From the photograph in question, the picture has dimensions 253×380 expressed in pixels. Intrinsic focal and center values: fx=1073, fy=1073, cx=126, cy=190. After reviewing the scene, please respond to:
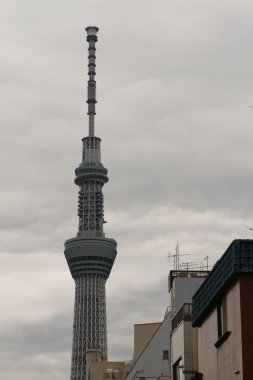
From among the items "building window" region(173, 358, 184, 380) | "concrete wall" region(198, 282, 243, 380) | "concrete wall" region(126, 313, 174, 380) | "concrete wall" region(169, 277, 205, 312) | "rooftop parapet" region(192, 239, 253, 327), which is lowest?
"concrete wall" region(198, 282, 243, 380)

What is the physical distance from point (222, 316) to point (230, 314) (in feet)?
4.89

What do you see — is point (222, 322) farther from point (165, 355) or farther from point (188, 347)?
point (165, 355)

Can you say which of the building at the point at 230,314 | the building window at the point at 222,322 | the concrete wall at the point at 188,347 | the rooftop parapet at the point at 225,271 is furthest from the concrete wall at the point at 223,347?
the concrete wall at the point at 188,347

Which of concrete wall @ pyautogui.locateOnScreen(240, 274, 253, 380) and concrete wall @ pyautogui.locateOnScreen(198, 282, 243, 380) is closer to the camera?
concrete wall @ pyautogui.locateOnScreen(240, 274, 253, 380)

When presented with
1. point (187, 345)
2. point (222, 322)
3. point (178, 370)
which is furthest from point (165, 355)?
point (222, 322)

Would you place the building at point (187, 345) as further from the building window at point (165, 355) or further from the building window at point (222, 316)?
the building window at point (165, 355)

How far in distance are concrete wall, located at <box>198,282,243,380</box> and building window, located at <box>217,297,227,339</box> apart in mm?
452

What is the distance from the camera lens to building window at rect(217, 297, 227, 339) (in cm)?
3181

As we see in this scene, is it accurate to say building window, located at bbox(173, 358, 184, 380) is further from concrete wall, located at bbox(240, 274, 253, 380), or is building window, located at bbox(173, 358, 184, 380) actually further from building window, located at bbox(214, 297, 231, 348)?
concrete wall, located at bbox(240, 274, 253, 380)

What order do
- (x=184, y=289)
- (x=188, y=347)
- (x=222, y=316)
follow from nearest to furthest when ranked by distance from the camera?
(x=222, y=316), (x=188, y=347), (x=184, y=289)

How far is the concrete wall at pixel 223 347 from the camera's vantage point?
97.4ft

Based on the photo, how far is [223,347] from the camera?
104ft

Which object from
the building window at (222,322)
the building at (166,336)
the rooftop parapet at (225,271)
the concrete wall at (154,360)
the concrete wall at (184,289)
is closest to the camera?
the rooftop parapet at (225,271)

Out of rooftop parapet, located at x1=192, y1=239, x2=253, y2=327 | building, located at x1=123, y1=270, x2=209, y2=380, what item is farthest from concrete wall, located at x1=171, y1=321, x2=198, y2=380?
building, located at x1=123, y1=270, x2=209, y2=380
